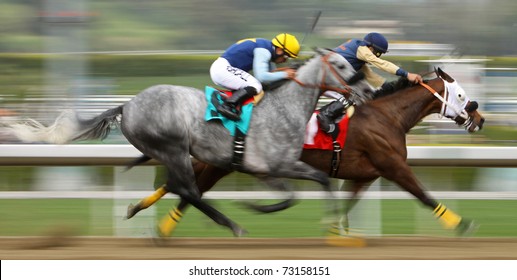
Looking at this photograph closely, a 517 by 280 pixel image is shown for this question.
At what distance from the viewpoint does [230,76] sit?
24.8ft

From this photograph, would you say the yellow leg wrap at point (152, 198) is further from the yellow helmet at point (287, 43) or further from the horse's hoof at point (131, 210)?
the yellow helmet at point (287, 43)

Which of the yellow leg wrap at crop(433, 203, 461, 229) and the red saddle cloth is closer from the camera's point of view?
the yellow leg wrap at crop(433, 203, 461, 229)

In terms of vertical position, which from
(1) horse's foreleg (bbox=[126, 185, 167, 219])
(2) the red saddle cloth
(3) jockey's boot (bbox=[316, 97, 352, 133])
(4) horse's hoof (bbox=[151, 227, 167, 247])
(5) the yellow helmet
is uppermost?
(5) the yellow helmet

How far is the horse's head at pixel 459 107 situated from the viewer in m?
8.02

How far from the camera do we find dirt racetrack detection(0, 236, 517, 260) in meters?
6.98

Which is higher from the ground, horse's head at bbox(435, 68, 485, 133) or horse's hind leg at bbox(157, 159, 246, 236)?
horse's head at bbox(435, 68, 485, 133)

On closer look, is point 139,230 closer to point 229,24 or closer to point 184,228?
point 184,228

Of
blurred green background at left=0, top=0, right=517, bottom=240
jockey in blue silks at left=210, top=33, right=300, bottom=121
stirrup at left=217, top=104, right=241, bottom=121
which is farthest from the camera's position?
blurred green background at left=0, top=0, right=517, bottom=240

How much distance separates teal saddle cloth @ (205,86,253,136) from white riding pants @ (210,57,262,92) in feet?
0.45

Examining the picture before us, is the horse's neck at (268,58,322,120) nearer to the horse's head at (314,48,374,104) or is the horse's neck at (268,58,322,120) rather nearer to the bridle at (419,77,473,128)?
the horse's head at (314,48,374,104)

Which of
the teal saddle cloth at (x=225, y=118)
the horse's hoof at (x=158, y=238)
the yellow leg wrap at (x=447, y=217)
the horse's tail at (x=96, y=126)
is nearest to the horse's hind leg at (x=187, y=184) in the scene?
the teal saddle cloth at (x=225, y=118)

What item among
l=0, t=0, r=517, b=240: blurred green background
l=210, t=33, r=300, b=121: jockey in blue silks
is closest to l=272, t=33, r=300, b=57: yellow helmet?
l=210, t=33, r=300, b=121: jockey in blue silks

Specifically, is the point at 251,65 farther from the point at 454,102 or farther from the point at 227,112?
the point at 454,102

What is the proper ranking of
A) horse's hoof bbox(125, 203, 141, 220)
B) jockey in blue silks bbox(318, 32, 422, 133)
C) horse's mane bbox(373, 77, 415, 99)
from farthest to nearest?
1. horse's mane bbox(373, 77, 415, 99)
2. jockey in blue silks bbox(318, 32, 422, 133)
3. horse's hoof bbox(125, 203, 141, 220)
